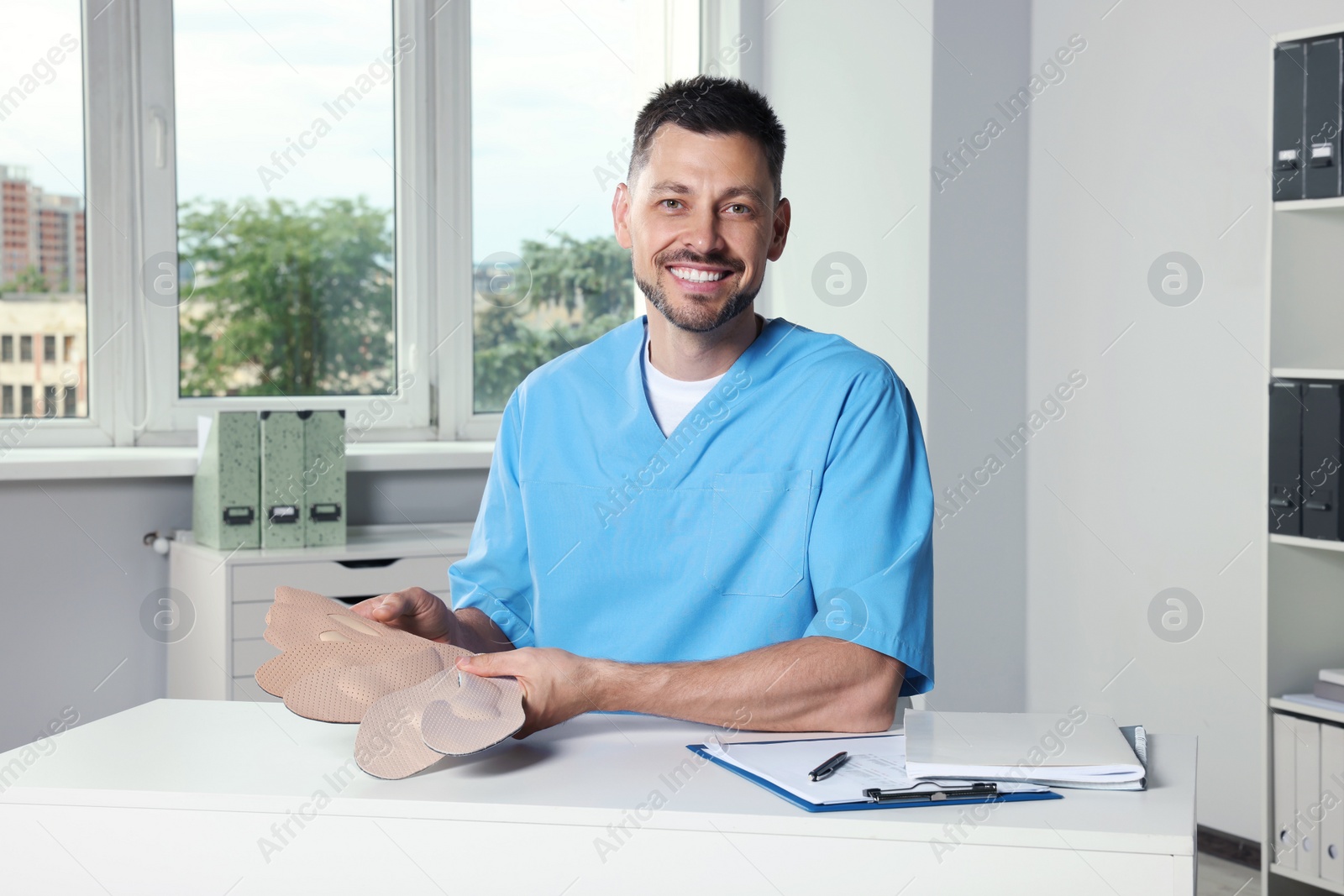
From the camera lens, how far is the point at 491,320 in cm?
349

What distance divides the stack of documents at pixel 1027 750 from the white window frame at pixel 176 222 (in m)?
2.48

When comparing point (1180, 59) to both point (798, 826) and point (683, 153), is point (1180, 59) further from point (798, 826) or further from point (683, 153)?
point (798, 826)

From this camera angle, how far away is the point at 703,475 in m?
1.43

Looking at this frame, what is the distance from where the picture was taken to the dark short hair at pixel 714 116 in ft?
4.79

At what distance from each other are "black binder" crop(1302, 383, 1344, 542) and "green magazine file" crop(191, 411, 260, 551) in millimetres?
2072

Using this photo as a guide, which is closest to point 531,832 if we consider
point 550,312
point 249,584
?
point 249,584

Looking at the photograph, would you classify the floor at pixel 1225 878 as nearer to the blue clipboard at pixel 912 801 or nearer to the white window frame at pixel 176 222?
the blue clipboard at pixel 912 801

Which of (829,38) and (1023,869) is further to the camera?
(829,38)

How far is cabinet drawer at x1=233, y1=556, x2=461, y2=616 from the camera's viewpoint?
2555mm

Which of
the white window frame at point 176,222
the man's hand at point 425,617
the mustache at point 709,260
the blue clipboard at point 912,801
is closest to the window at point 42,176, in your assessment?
the white window frame at point 176,222

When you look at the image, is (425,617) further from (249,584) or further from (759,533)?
(249,584)

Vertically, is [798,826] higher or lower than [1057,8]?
lower

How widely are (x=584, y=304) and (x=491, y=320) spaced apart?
29 centimetres

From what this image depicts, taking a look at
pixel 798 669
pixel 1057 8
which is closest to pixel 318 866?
pixel 798 669
